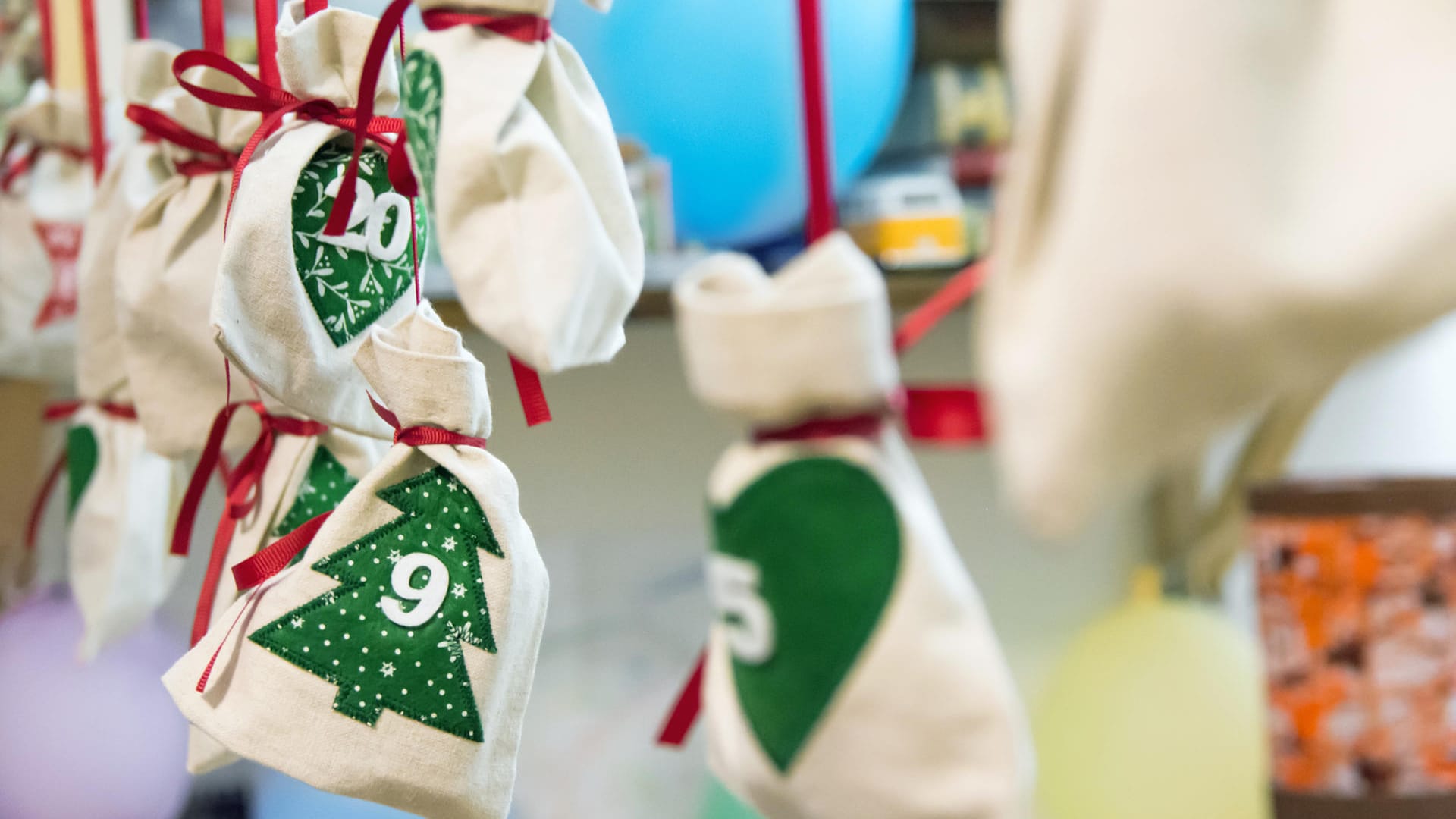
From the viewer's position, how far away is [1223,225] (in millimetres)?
301

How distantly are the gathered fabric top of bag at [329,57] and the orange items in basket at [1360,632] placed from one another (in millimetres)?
543

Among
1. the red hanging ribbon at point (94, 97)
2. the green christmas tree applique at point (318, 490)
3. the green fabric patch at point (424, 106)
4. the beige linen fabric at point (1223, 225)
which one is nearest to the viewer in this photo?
the beige linen fabric at point (1223, 225)

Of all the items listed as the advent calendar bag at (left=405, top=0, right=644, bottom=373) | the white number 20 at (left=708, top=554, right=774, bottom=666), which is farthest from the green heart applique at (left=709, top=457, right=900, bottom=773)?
the advent calendar bag at (left=405, top=0, right=644, bottom=373)

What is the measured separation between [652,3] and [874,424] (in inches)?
30.4

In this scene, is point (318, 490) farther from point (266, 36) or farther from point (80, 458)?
point (80, 458)

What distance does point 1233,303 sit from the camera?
299mm

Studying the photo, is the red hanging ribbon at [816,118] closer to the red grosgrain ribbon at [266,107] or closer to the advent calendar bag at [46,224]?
the red grosgrain ribbon at [266,107]

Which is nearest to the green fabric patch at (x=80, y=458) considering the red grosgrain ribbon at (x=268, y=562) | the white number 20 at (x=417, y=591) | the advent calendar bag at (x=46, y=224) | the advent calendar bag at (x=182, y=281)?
the advent calendar bag at (x=46, y=224)

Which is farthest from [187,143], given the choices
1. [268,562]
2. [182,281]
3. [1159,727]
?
[1159,727]

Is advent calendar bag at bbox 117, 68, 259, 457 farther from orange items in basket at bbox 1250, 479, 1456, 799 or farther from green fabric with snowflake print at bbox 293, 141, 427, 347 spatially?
orange items in basket at bbox 1250, 479, 1456, 799

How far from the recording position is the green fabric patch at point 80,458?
102 cm

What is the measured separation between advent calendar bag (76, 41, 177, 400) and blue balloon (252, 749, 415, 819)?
362 mm

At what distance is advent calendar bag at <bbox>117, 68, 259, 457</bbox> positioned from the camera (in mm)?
741

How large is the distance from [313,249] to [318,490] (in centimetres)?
18
